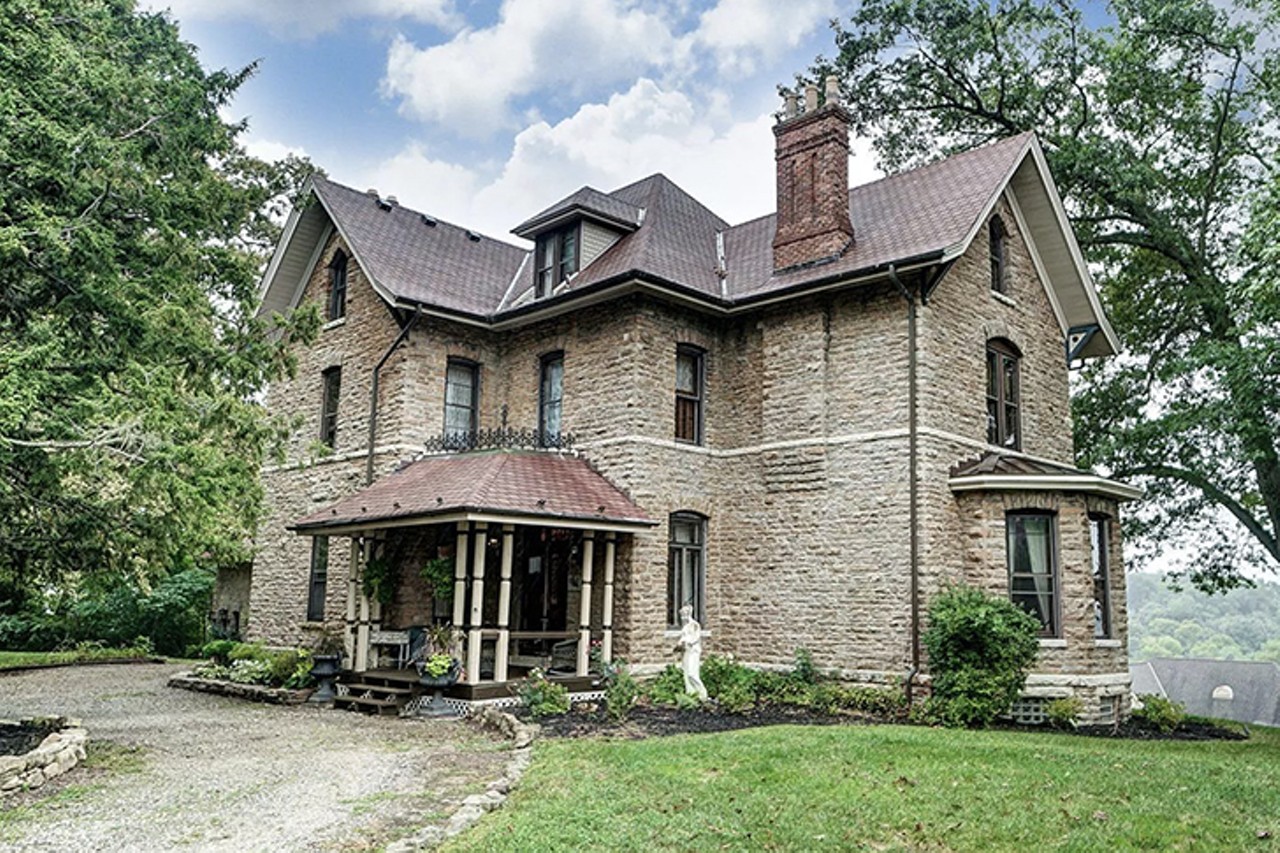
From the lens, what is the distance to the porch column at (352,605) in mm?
16328

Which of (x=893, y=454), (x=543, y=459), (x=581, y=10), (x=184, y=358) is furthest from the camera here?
(x=581, y=10)

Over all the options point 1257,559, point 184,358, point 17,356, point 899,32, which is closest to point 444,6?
point 899,32

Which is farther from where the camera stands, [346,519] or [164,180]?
[346,519]

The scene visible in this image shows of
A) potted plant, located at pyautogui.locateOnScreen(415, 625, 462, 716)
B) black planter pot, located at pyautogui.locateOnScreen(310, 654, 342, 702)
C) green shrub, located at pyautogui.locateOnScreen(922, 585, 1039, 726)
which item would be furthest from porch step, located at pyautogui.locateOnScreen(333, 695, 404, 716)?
green shrub, located at pyautogui.locateOnScreen(922, 585, 1039, 726)

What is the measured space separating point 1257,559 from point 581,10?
64.9 feet

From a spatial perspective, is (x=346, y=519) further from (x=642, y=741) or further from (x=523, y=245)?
(x=523, y=245)

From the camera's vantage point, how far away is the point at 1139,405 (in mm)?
22797

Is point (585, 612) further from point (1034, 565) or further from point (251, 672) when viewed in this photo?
point (1034, 565)

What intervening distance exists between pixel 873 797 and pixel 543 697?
6442mm

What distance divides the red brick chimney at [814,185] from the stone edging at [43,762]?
41.0 feet

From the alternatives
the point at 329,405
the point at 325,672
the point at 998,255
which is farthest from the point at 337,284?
the point at 998,255

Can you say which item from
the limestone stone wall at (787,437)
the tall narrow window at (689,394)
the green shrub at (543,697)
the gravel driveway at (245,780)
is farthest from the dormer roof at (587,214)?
the gravel driveway at (245,780)

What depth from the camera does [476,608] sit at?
552 inches

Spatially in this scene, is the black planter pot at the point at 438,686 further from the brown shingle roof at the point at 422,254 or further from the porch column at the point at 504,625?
the brown shingle roof at the point at 422,254
